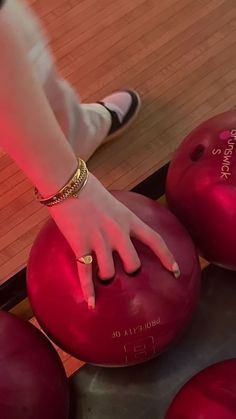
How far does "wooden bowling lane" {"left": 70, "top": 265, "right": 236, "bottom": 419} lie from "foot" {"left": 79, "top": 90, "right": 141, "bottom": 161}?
594 millimetres

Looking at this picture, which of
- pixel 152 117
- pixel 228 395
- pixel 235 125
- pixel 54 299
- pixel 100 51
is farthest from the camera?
pixel 100 51

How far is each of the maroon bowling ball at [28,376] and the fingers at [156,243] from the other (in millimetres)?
245

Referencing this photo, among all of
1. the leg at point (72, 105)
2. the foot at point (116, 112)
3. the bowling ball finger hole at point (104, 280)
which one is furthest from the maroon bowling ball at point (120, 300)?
the foot at point (116, 112)

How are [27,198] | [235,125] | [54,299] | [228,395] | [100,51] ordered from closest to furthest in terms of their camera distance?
[228,395] < [54,299] < [235,125] < [27,198] < [100,51]

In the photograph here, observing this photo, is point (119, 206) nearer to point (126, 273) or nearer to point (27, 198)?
point (126, 273)

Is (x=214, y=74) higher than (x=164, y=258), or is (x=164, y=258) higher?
(x=164, y=258)

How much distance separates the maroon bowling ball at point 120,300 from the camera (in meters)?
1.02

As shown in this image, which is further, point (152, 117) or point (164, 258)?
point (152, 117)

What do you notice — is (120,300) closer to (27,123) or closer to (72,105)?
(27,123)

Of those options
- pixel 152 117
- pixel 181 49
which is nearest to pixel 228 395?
pixel 152 117

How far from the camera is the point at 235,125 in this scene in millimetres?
1172

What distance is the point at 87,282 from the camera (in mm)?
993

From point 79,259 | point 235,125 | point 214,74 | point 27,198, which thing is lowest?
point 214,74

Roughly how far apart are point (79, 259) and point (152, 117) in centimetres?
84
